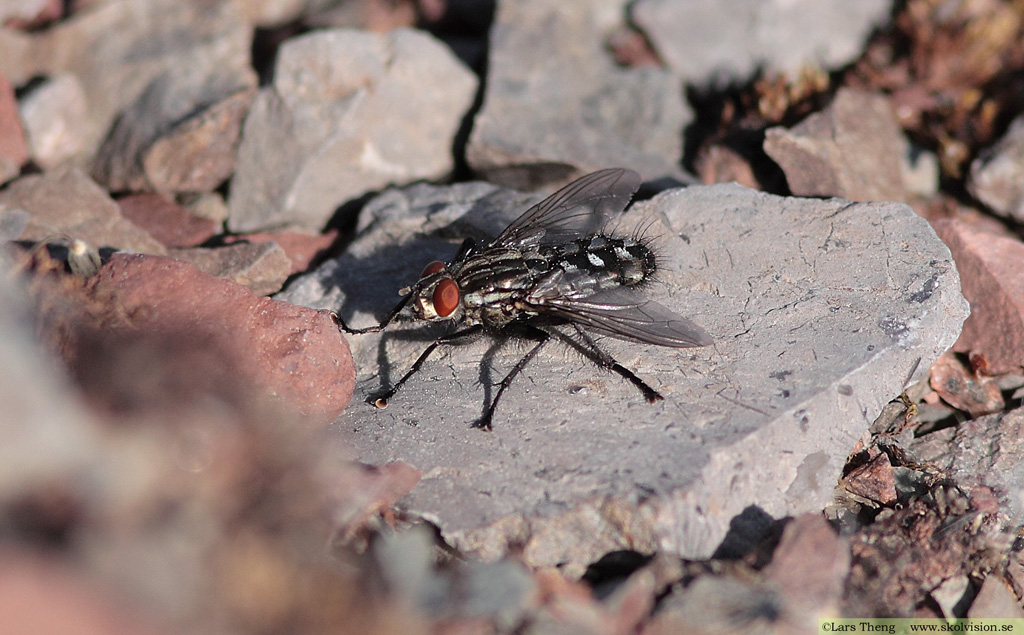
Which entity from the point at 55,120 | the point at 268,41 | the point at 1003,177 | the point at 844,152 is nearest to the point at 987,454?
the point at 844,152

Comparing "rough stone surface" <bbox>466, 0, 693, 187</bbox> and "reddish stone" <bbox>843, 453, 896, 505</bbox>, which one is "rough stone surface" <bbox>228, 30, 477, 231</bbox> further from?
"reddish stone" <bbox>843, 453, 896, 505</bbox>

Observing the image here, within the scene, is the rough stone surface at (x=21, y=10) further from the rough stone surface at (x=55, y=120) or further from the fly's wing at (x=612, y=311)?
the fly's wing at (x=612, y=311)

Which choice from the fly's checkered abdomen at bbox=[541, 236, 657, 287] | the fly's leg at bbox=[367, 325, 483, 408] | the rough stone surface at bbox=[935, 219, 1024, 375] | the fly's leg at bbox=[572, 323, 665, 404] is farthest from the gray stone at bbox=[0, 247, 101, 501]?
the rough stone surface at bbox=[935, 219, 1024, 375]

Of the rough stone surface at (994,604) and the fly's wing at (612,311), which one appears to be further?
the fly's wing at (612,311)

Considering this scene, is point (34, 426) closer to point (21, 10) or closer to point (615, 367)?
point (615, 367)

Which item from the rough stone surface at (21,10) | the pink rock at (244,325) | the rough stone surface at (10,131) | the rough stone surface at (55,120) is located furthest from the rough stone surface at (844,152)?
the rough stone surface at (21,10)
